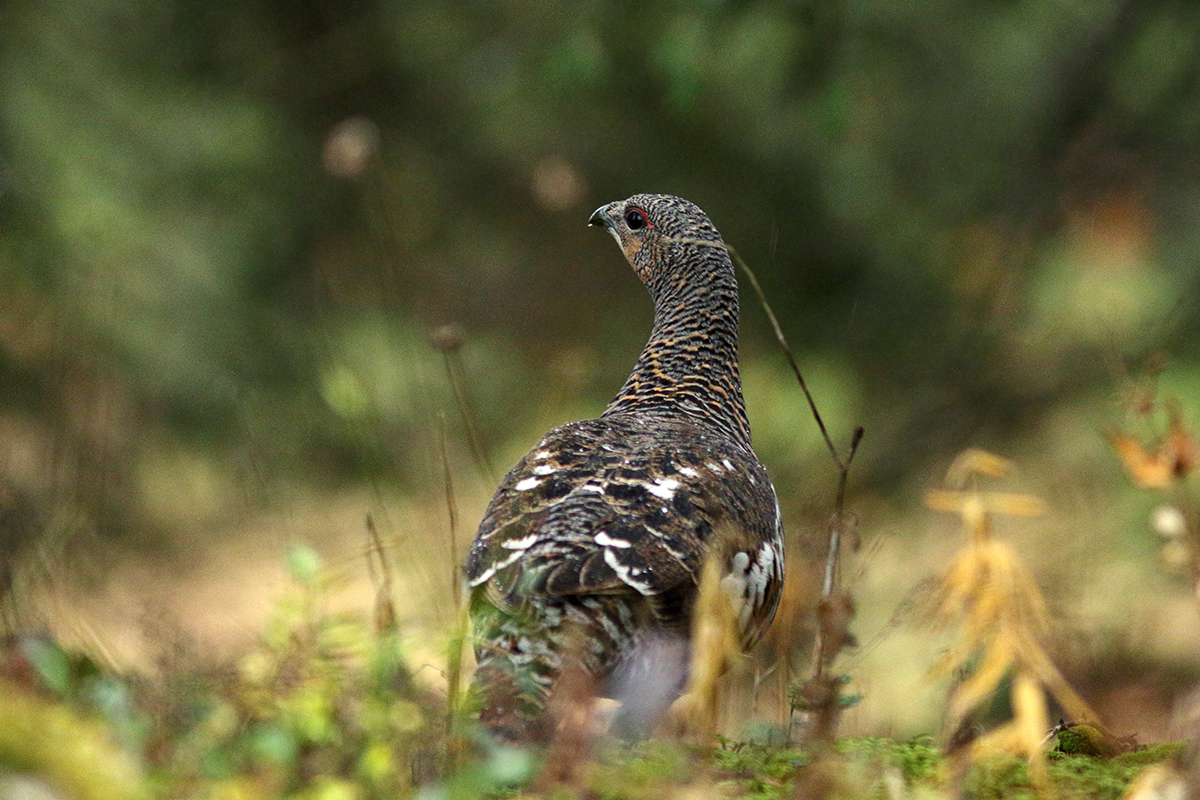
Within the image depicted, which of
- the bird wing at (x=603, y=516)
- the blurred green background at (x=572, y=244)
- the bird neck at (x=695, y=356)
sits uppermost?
the blurred green background at (x=572, y=244)

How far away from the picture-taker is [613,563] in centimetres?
289

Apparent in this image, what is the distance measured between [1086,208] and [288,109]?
19.7ft

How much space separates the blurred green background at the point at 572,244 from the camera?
6965 mm

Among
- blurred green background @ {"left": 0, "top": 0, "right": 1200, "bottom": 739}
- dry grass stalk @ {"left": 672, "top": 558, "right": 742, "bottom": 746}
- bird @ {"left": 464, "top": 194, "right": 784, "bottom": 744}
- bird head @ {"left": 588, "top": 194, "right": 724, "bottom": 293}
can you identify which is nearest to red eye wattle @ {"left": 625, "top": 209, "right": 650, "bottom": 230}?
bird head @ {"left": 588, "top": 194, "right": 724, "bottom": 293}

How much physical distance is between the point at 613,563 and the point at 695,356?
1871 millimetres

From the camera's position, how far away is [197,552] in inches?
344

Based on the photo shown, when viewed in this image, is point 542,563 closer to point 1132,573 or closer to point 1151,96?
point 1132,573

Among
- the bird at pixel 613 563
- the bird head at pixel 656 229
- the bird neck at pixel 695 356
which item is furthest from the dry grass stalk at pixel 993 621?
the bird head at pixel 656 229

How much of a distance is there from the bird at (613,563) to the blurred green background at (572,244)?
3002mm

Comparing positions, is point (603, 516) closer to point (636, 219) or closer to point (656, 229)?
point (656, 229)

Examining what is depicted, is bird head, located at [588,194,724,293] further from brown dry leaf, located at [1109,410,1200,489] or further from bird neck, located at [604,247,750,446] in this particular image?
brown dry leaf, located at [1109,410,1200,489]

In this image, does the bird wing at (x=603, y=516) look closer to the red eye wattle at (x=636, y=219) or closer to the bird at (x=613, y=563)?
the bird at (x=613, y=563)

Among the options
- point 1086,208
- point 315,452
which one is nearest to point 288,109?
point 315,452

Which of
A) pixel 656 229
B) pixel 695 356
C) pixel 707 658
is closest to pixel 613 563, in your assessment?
pixel 707 658
